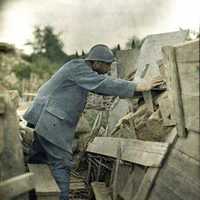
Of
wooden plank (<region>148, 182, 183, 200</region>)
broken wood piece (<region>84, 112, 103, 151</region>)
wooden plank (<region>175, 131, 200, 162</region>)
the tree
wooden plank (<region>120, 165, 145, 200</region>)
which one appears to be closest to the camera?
wooden plank (<region>175, 131, 200, 162</region>)

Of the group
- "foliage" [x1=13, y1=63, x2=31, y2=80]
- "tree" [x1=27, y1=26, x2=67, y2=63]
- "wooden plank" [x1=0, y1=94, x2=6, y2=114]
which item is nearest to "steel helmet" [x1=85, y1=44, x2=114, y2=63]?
"wooden plank" [x1=0, y1=94, x2=6, y2=114]

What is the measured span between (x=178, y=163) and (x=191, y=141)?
0.26 metres

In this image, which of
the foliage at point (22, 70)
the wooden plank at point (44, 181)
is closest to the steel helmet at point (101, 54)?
the wooden plank at point (44, 181)

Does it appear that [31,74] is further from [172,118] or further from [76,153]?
[172,118]

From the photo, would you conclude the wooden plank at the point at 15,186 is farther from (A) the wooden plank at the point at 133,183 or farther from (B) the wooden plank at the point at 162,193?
(A) the wooden plank at the point at 133,183

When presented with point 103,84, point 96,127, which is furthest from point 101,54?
point 96,127

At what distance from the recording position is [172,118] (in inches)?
172

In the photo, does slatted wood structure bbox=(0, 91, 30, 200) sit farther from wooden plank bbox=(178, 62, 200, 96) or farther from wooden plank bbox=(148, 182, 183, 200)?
wooden plank bbox=(178, 62, 200, 96)

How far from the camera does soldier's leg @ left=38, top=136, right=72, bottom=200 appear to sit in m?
5.04

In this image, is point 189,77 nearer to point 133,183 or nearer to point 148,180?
point 148,180

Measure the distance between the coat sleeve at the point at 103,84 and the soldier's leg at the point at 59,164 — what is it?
2.51 feet

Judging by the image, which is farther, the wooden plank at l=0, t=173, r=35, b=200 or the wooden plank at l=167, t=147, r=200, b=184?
the wooden plank at l=167, t=147, r=200, b=184

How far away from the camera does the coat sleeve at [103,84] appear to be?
486cm

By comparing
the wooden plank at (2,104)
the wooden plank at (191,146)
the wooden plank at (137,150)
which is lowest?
the wooden plank at (137,150)
